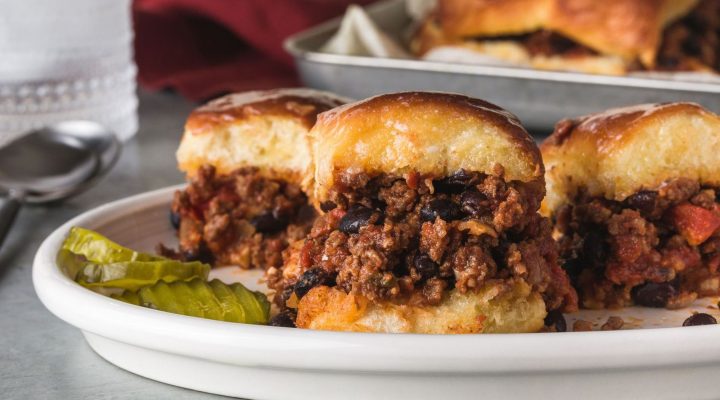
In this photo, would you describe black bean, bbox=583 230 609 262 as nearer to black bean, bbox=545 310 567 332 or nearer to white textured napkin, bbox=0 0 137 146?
black bean, bbox=545 310 567 332

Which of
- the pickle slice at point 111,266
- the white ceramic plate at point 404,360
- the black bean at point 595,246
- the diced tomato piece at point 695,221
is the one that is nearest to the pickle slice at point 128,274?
the pickle slice at point 111,266

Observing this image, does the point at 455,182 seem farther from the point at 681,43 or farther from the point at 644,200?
the point at 681,43

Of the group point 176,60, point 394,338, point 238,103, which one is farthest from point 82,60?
point 394,338

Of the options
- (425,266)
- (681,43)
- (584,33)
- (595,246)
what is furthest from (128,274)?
(681,43)

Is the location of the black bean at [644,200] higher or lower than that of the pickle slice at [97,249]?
higher

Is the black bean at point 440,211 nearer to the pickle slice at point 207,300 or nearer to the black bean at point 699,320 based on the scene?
the pickle slice at point 207,300

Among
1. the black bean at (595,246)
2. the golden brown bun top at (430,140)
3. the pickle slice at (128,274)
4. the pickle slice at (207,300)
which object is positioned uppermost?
the golden brown bun top at (430,140)

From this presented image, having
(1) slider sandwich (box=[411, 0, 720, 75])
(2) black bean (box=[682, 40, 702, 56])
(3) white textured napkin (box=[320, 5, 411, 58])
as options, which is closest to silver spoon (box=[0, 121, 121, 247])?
(3) white textured napkin (box=[320, 5, 411, 58])

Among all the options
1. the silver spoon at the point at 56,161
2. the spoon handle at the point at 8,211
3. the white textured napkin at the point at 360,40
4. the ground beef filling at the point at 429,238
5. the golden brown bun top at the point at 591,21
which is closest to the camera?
the ground beef filling at the point at 429,238
